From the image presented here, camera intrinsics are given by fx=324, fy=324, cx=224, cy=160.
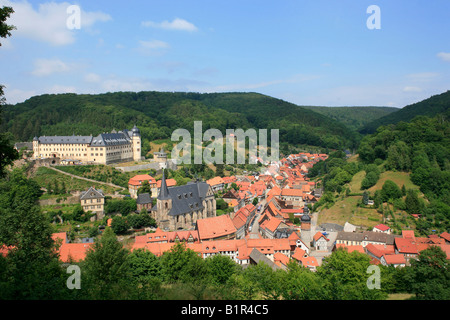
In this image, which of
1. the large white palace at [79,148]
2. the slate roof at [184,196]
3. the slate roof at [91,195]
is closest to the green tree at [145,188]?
the slate roof at [91,195]

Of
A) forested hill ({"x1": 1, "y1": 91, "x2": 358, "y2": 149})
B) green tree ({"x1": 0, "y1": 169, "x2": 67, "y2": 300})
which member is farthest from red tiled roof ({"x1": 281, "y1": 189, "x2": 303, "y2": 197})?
forested hill ({"x1": 1, "y1": 91, "x2": 358, "y2": 149})

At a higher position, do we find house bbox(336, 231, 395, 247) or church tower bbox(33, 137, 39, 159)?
church tower bbox(33, 137, 39, 159)

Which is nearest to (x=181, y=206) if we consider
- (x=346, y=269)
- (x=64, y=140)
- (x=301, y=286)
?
(x=346, y=269)

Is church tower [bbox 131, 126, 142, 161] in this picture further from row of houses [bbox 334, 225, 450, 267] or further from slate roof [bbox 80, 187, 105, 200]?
row of houses [bbox 334, 225, 450, 267]

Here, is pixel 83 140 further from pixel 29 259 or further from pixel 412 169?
pixel 412 169
